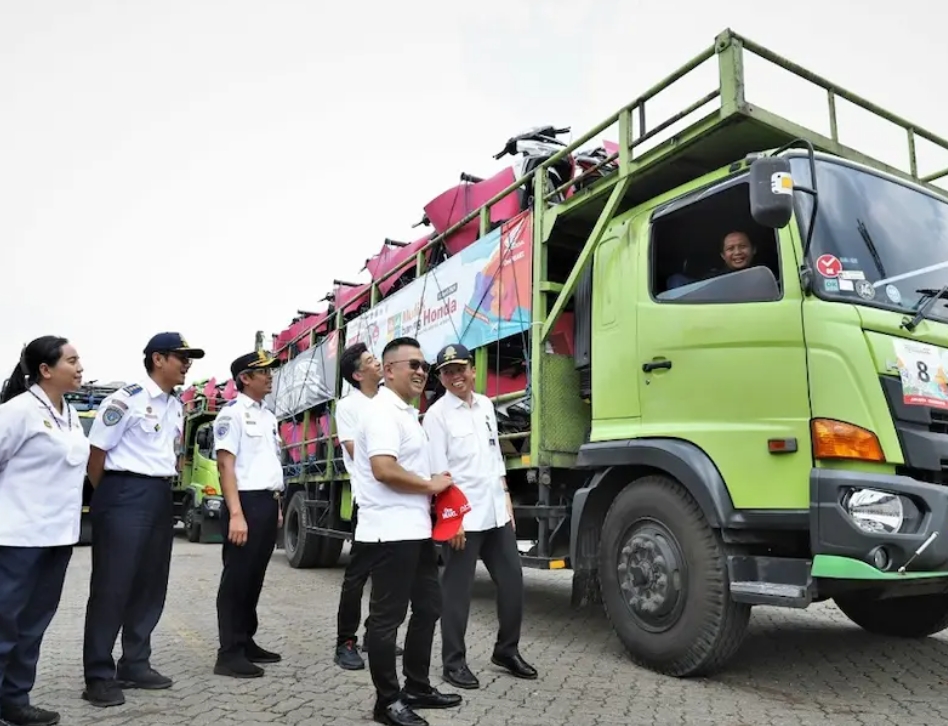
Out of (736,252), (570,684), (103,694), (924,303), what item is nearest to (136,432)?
(103,694)

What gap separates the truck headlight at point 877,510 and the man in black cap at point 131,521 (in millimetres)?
3270

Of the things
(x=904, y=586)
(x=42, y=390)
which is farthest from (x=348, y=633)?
(x=904, y=586)

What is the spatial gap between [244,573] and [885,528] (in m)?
3.18

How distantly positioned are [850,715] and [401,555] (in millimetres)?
2166

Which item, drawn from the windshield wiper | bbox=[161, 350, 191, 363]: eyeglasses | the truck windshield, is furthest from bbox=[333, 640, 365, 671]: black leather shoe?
the windshield wiper

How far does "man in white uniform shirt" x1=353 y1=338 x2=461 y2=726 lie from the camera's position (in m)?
3.17

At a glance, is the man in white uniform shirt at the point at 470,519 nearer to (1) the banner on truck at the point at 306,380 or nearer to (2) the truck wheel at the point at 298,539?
(1) the banner on truck at the point at 306,380

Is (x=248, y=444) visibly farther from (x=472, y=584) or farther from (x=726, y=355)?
(x=726, y=355)

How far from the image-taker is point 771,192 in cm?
356

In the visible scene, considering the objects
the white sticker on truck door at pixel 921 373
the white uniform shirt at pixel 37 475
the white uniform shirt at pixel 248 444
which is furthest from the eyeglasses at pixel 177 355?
the white sticker on truck door at pixel 921 373

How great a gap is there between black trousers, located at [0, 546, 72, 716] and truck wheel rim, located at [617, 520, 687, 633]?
9.27 feet

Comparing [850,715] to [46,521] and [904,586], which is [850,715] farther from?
[46,521]

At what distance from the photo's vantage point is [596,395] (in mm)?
4836

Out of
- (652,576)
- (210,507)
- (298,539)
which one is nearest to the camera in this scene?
(652,576)
